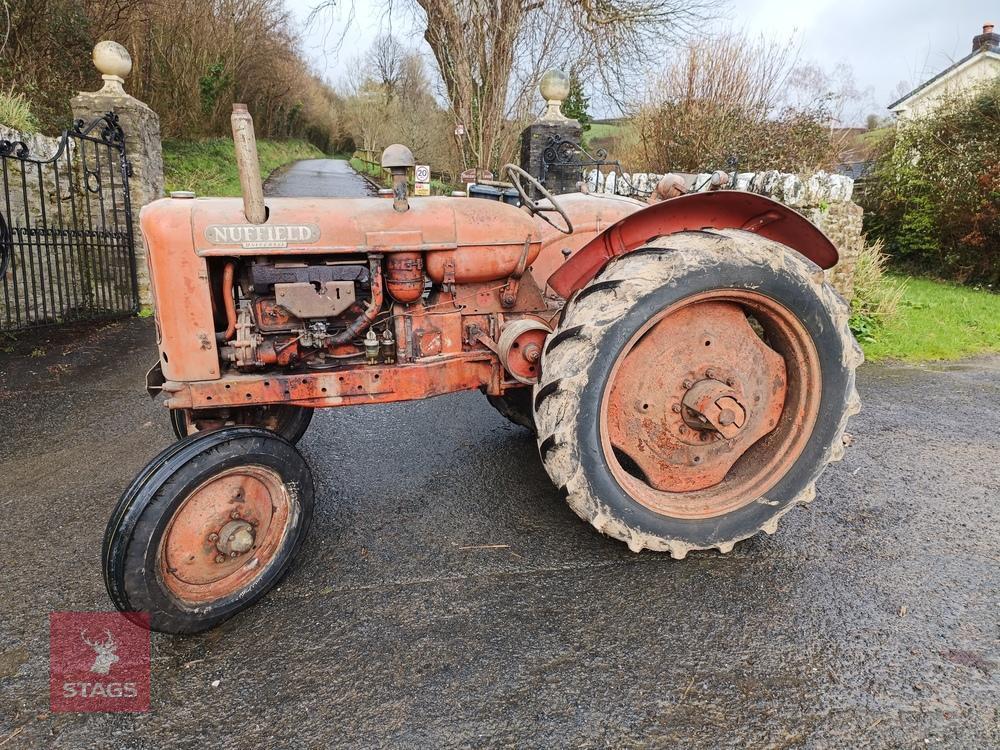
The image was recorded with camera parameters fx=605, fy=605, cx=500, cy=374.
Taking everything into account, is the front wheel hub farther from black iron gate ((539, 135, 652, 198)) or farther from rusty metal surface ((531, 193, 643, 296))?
black iron gate ((539, 135, 652, 198))

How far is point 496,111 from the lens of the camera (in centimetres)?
1213

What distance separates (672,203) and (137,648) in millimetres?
2480

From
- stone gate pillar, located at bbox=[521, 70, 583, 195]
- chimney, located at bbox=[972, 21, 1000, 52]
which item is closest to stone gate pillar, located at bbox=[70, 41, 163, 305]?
stone gate pillar, located at bbox=[521, 70, 583, 195]

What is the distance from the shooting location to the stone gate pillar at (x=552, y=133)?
26.4ft

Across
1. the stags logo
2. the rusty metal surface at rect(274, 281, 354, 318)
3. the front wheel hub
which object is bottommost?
the stags logo

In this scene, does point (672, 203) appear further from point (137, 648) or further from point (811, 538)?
point (137, 648)

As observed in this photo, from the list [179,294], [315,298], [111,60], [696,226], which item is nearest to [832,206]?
[696,226]

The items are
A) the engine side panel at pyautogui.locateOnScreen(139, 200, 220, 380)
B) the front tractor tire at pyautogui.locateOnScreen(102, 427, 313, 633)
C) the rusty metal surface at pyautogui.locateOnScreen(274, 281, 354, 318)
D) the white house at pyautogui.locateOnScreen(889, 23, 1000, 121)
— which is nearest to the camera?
the front tractor tire at pyautogui.locateOnScreen(102, 427, 313, 633)

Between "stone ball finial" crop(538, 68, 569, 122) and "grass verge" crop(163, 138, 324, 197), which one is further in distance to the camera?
"grass verge" crop(163, 138, 324, 197)

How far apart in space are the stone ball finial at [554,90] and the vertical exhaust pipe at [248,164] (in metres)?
6.68

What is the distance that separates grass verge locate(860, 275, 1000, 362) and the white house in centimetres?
402

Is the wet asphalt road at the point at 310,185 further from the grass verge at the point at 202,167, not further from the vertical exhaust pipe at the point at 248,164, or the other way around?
the vertical exhaust pipe at the point at 248,164

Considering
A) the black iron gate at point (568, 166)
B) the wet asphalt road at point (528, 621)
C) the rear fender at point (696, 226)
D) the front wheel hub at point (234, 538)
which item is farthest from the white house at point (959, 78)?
the front wheel hub at point (234, 538)

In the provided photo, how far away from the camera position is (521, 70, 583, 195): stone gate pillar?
8.05m
